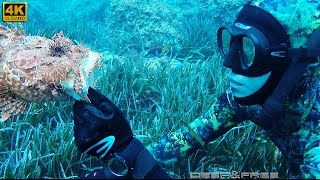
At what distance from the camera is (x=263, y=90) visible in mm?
2230

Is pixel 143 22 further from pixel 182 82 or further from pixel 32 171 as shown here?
pixel 32 171

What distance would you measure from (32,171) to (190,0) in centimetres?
818

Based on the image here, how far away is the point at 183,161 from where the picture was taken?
3.03 m

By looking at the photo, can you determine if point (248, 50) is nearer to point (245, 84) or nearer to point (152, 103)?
point (245, 84)

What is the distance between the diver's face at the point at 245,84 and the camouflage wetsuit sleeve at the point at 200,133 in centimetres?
61

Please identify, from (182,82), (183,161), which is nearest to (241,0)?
(182,82)

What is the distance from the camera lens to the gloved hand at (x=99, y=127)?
2.03m

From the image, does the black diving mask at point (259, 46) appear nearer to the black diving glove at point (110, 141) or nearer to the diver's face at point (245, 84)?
the diver's face at point (245, 84)

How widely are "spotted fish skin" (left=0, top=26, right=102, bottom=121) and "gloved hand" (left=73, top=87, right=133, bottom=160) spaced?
90 mm

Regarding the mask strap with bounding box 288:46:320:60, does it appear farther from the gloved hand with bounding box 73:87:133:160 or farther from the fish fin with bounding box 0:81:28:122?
the fish fin with bounding box 0:81:28:122

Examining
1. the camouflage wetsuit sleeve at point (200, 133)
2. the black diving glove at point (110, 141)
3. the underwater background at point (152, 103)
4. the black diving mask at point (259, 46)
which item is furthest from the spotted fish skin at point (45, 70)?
the camouflage wetsuit sleeve at point (200, 133)

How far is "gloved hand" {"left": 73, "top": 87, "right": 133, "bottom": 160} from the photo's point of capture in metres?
2.03

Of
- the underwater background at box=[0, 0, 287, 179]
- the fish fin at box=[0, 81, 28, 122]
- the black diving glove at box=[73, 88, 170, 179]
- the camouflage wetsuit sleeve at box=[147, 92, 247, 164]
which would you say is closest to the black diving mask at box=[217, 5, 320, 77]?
the camouflage wetsuit sleeve at box=[147, 92, 247, 164]

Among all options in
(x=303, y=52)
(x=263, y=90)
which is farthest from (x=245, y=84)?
(x=303, y=52)
